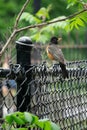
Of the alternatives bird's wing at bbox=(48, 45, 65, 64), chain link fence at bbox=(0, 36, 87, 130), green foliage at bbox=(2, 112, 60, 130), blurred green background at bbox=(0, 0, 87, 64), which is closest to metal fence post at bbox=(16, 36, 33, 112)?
chain link fence at bbox=(0, 36, 87, 130)

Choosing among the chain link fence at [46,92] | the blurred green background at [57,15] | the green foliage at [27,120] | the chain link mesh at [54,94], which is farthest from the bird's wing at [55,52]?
the green foliage at [27,120]

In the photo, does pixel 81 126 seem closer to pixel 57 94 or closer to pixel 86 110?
pixel 86 110

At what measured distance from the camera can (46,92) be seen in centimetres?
309

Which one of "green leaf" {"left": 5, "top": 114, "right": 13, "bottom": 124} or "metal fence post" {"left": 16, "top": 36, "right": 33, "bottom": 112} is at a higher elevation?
"metal fence post" {"left": 16, "top": 36, "right": 33, "bottom": 112}

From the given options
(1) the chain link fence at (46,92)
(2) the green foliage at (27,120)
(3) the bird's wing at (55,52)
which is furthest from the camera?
(3) the bird's wing at (55,52)

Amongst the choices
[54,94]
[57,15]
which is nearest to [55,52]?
[54,94]

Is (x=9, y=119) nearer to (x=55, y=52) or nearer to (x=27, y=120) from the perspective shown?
(x=27, y=120)

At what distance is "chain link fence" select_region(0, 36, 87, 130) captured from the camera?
2838 mm

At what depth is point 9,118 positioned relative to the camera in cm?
223

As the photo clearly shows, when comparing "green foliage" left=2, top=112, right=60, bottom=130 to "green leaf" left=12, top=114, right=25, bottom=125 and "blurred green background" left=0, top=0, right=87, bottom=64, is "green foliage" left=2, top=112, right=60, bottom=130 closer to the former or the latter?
"green leaf" left=12, top=114, right=25, bottom=125

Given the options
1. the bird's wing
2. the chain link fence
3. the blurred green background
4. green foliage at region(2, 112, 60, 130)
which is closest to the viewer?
green foliage at region(2, 112, 60, 130)

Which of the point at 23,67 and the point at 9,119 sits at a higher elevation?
the point at 23,67

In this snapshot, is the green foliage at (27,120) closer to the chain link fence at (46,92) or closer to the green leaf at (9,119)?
the green leaf at (9,119)

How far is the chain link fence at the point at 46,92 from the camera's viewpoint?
9.31ft
